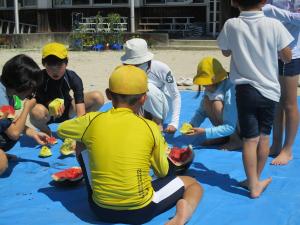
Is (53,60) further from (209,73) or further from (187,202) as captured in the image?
(187,202)

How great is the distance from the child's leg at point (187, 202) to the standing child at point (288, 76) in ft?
3.48

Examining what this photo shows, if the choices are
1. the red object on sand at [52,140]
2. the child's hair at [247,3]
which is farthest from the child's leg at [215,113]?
the red object on sand at [52,140]

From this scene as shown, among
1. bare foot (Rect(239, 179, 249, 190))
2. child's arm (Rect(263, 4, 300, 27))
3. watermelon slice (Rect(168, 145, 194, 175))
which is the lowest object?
bare foot (Rect(239, 179, 249, 190))

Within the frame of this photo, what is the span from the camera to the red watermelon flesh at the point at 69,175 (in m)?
3.33

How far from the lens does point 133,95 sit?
8.52 ft

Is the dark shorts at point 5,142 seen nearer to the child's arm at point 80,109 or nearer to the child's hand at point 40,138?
the child's hand at point 40,138

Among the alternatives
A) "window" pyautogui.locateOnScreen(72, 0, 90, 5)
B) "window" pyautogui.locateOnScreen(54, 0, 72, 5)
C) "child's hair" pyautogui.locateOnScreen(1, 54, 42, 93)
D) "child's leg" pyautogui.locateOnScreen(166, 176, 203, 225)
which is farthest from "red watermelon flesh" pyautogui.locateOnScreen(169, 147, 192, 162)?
"window" pyautogui.locateOnScreen(54, 0, 72, 5)

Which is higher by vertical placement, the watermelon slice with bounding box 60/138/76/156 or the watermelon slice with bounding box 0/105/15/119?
the watermelon slice with bounding box 0/105/15/119

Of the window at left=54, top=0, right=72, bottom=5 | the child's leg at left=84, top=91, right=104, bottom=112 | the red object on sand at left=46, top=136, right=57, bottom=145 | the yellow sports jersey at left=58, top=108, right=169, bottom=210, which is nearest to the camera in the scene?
the yellow sports jersey at left=58, top=108, right=169, bottom=210

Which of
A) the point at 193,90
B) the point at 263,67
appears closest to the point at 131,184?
the point at 263,67

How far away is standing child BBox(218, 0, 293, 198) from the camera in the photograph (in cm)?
299

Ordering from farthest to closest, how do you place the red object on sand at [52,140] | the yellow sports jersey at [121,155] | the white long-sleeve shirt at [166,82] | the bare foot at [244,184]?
the white long-sleeve shirt at [166,82], the red object on sand at [52,140], the bare foot at [244,184], the yellow sports jersey at [121,155]

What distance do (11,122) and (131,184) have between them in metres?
1.37

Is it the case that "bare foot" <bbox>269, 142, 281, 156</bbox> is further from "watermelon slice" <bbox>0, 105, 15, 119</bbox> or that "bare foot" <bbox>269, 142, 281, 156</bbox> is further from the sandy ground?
the sandy ground
